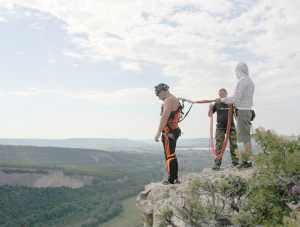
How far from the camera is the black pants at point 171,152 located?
26.8 ft

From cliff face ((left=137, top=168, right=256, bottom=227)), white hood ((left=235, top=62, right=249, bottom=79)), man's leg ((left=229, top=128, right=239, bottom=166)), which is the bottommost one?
cliff face ((left=137, top=168, right=256, bottom=227))

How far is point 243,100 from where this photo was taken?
28.5 ft

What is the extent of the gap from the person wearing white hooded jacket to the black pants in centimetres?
166

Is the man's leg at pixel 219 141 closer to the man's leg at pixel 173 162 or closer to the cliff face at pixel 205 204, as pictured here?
the man's leg at pixel 173 162

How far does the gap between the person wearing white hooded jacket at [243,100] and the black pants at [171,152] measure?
1.66 m

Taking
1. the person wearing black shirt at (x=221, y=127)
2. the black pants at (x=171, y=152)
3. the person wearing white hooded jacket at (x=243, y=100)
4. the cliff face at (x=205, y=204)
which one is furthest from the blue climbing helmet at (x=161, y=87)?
the cliff face at (x=205, y=204)

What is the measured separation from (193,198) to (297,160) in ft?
6.10

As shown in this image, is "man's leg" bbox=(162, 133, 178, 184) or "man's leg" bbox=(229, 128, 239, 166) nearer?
"man's leg" bbox=(162, 133, 178, 184)

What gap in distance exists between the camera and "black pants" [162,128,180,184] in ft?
26.8

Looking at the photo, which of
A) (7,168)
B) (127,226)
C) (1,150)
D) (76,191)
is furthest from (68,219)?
(1,150)

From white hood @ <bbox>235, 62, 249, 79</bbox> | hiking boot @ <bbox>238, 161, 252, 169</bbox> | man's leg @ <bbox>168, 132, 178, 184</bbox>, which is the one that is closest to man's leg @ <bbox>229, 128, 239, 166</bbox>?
hiking boot @ <bbox>238, 161, 252, 169</bbox>

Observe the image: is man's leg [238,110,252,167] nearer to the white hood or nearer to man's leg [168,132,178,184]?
the white hood

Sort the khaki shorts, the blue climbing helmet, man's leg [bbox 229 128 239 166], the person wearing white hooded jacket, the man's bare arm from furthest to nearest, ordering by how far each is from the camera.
→ the man's bare arm
man's leg [bbox 229 128 239 166]
the khaki shorts
the person wearing white hooded jacket
the blue climbing helmet

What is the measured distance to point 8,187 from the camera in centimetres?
11319
